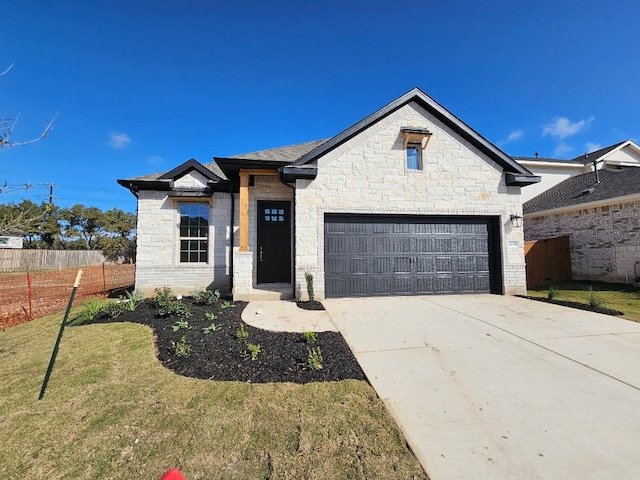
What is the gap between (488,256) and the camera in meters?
9.09

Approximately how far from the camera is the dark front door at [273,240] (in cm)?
936

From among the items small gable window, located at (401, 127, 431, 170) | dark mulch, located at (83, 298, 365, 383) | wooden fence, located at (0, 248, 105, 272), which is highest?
small gable window, located at (401, 127, 431, 170)

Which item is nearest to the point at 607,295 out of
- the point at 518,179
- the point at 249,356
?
the point at 518,179

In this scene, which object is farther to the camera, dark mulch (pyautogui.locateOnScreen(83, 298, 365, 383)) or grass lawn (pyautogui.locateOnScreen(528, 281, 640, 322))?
grass lawn (pyautogui.locateOnScreen(528, 281, 640, 322))

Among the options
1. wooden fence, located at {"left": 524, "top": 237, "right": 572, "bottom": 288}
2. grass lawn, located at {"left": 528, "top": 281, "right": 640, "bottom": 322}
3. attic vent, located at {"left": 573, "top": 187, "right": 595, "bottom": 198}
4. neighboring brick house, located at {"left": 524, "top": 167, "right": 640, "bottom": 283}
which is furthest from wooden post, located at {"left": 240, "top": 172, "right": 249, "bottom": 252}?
attic vent, located at {"left": 573, "top": 187, "right": 595, "bottom": 198}

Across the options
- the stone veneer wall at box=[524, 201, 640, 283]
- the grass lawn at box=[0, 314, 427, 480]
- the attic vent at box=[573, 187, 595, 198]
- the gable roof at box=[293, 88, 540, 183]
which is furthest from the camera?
the attic vent at box=[573, 187, 595, 198]

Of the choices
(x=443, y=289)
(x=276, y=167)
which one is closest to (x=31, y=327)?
(x=276, y=167)

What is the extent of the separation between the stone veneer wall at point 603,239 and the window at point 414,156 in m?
8.28

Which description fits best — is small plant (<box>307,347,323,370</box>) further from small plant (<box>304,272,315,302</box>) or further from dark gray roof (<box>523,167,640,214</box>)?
dark gray roof (<box>523,167,640,214</box>)

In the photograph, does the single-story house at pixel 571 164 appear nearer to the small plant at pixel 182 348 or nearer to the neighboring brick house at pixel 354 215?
the neighboring brick house at pixel 354 215

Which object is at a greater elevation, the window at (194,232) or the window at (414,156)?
the window at (414,156)

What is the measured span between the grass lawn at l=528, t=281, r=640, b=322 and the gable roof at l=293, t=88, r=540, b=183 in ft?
12.5

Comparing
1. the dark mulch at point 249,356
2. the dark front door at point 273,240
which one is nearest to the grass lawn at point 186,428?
the dark mulch at point 249,356

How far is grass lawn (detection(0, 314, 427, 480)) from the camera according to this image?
2121mm
